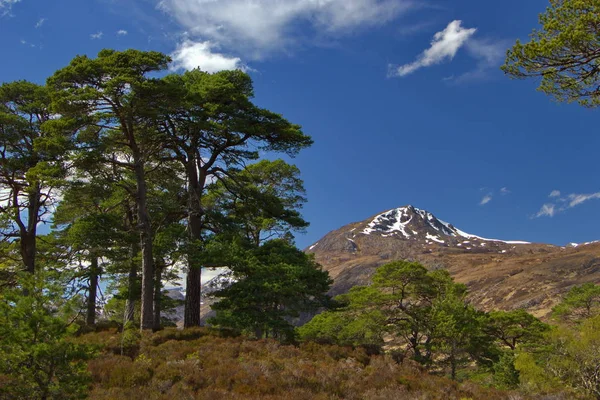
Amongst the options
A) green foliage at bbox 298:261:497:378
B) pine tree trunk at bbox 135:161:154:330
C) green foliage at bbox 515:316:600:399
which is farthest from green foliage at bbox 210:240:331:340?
green foliage at bbox 515:316:600:399

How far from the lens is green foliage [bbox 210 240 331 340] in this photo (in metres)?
14.5

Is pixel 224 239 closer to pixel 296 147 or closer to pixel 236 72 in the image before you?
pixel 296 147

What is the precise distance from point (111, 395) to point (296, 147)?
12.1 metres

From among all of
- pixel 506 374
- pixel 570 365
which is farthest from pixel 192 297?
pixel 506 374

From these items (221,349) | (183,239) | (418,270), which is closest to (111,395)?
(221,349)

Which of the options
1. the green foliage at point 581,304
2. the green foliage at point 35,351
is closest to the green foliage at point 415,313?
the green foliage at point 581,304

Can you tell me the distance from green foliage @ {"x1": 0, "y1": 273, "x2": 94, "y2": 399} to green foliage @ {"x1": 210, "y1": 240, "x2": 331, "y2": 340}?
8.31 metres

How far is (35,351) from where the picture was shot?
549 cm

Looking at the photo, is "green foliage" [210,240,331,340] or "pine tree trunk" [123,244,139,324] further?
"pine tree trunk" [123,244,139,324]

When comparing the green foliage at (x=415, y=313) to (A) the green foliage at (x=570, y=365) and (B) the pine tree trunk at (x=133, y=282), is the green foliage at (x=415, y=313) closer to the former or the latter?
(A) the green foliage at (x=570, y=365)

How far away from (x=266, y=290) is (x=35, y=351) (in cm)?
942

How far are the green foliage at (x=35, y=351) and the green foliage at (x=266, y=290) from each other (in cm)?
831

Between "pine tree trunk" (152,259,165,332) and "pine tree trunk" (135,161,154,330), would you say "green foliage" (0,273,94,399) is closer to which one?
"pine tree trunk" (135,161,154,330)

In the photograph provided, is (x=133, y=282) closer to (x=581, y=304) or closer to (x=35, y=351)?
(x=35, y=351)
